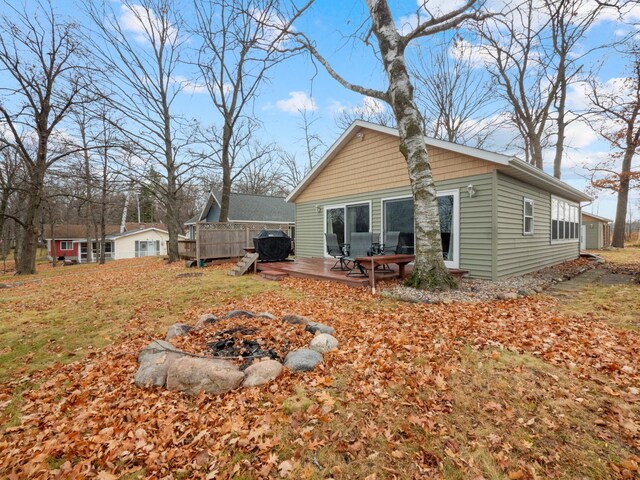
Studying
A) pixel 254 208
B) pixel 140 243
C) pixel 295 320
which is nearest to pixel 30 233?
pixel 254 208

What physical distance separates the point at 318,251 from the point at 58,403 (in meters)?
9.20

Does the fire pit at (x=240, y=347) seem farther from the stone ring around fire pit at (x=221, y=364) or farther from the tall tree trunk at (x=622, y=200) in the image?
the tall tree trunk at (x=622, y=200)

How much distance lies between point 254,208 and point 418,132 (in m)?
16.4

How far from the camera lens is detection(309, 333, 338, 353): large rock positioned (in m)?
3.28

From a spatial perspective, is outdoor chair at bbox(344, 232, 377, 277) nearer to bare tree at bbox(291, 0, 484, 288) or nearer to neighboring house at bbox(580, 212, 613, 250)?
bare tree at bbox(291, 0, 484, 288)

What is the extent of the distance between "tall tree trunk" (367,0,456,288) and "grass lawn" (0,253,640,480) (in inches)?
61.9

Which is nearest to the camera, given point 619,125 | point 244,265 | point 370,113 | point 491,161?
point 491,161

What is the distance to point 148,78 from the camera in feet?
43.9

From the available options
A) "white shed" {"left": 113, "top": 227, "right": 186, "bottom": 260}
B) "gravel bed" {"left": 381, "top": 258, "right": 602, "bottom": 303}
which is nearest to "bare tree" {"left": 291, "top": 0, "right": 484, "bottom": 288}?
"gravel bed" {"left": 381, "top": 258, "right": 602, "bottom": 303}

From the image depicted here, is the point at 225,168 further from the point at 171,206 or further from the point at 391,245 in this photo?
the point at 391,245

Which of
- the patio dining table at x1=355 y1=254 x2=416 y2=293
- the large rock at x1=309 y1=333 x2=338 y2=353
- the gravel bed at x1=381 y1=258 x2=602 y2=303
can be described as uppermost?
the patio dining table at x1=355 y1=254 x2=416 y2=293

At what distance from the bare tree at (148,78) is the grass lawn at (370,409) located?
11126mm

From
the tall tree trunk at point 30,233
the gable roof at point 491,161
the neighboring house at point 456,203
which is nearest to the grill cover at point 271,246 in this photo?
the neighboring house at point 456,203

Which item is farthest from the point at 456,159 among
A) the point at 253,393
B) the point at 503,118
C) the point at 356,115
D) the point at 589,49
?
the point at 356,115
